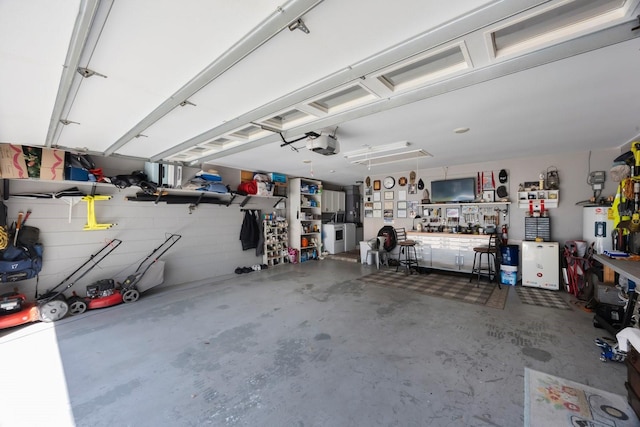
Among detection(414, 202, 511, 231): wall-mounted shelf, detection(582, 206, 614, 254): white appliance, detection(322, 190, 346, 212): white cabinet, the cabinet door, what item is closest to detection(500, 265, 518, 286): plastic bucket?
detection(414, 202, 511, 231): wall-mounted shelf

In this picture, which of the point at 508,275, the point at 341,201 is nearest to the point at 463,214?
the point at 508,275

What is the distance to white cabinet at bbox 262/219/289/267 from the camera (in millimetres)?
6475

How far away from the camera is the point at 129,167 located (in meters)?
4.46

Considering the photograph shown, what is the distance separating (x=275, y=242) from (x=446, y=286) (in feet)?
13.7

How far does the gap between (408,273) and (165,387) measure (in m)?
4.86

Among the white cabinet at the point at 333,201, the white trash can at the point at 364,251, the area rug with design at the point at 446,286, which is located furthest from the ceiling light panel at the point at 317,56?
the white cabinet at the point at 333,201

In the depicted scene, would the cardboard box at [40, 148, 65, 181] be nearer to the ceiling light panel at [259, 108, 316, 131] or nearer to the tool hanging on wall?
the tool hanging on wall

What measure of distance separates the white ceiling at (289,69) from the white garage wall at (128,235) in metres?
1.09

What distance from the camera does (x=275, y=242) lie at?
6.66 m

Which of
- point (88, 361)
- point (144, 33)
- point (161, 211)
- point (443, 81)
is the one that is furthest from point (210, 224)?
point (443, 81)

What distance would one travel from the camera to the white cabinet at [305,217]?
7.08m

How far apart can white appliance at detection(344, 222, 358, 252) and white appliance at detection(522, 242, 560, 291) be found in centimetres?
494

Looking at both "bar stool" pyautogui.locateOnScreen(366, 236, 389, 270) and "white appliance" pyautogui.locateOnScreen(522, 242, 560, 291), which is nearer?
"white appliance" pyautogui.locateOnScreen(522, 242, 560, 291)

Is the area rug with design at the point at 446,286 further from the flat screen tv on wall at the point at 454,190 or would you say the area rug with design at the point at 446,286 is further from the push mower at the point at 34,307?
the push mower at the point at 34,307
